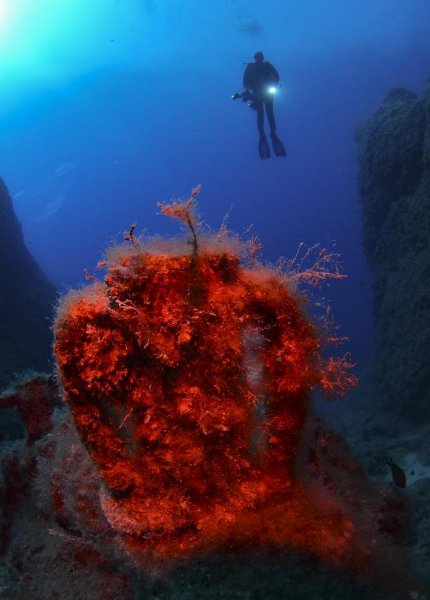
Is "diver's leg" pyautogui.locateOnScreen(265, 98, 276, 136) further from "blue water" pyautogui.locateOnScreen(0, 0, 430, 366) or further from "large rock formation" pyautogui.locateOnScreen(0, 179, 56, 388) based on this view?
"blue water" pyautogui.locateOnScreen(0, 0, 430, 366)

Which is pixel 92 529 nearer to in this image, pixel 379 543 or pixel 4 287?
pixel 379 543

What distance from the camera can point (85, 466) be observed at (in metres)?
3.17

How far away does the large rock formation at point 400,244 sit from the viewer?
1029cm

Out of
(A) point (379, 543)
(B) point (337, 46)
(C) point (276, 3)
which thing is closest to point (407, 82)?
(B) point (337, 46)

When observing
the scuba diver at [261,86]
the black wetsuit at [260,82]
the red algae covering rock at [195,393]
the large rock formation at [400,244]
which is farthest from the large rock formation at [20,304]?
the black wetsuit at [260,82]

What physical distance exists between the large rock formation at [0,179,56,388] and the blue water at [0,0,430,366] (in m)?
49.2

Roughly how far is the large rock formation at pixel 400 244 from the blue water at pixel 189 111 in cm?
4342

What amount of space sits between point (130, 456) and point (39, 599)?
2095mm

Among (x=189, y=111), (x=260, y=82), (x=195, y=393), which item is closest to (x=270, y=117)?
(x=260, y=82)

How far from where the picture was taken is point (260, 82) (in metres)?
16.5

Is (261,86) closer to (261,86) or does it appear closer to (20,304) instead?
(261,86)

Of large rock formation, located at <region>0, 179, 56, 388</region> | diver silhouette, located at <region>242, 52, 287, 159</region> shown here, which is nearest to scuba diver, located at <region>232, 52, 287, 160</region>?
diver silhouette, located at <region>242, 52, 287, 159</region>

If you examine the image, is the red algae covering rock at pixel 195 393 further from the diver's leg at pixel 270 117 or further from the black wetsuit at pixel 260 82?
the black wetsuit at pixel 260 82

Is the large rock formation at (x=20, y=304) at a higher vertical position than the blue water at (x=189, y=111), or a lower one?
lower
